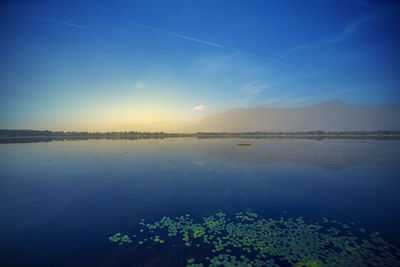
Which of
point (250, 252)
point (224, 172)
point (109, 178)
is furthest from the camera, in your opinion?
point (224, 172)

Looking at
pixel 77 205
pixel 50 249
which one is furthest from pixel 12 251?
pixel 77 205

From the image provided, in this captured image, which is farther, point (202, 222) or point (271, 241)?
point (202, 222)

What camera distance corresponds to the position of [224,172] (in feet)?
75.8

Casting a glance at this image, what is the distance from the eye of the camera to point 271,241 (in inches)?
321

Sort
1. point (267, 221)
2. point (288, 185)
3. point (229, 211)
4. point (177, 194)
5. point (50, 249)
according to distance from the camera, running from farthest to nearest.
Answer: point (288, 185)
point (177, 194)
point (229, 211)
point (267, 221)
point (50, 249)

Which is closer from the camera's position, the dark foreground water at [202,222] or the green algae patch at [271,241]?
the green algae patch at [271,241]

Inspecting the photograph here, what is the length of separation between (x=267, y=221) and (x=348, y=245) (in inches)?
143

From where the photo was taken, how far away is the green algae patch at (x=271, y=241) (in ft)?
22.7

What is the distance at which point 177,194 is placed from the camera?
15.4m

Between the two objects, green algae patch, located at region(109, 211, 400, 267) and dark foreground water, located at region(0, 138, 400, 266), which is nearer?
green algae patch, located at region(109, 211, 400, 267)

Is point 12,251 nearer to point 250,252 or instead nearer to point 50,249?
point 50,249

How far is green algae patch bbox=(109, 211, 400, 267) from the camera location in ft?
22.7

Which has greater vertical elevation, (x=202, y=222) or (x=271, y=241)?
(x=271, y=241)

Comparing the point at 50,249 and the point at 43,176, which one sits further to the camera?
the point at 43,176
